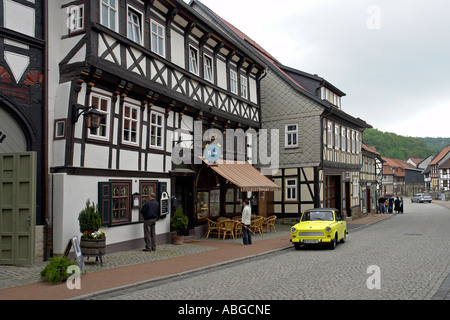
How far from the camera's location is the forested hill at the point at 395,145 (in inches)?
5133

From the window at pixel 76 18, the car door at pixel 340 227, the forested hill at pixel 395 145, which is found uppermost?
the forested hill at pixel 395 145

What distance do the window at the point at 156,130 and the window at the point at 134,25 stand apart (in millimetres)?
2710

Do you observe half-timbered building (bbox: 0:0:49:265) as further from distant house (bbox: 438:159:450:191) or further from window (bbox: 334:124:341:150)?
distant house (bbox: 438:159:450:191)

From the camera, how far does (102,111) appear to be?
1279cm

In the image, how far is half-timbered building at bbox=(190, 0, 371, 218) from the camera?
25609 millimetres

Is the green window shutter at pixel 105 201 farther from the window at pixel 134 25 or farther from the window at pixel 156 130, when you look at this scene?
the window at pixel 134 25

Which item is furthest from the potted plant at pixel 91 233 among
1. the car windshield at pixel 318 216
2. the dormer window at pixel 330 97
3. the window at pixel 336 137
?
the window at pixel 336 137

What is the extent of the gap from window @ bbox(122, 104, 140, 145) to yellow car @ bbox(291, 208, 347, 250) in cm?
656

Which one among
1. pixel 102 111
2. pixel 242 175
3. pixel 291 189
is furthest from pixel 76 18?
pixel 291 189

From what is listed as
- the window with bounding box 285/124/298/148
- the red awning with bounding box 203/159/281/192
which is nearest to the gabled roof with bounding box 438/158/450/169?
the window with bounding box 285/124/298/148

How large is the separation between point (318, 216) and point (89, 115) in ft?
30.7

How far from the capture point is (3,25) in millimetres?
10539

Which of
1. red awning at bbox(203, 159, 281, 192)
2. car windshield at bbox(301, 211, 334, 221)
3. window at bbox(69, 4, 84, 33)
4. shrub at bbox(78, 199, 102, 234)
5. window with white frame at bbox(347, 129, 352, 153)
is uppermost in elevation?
window at bbox(69, 4, 84, 33)
